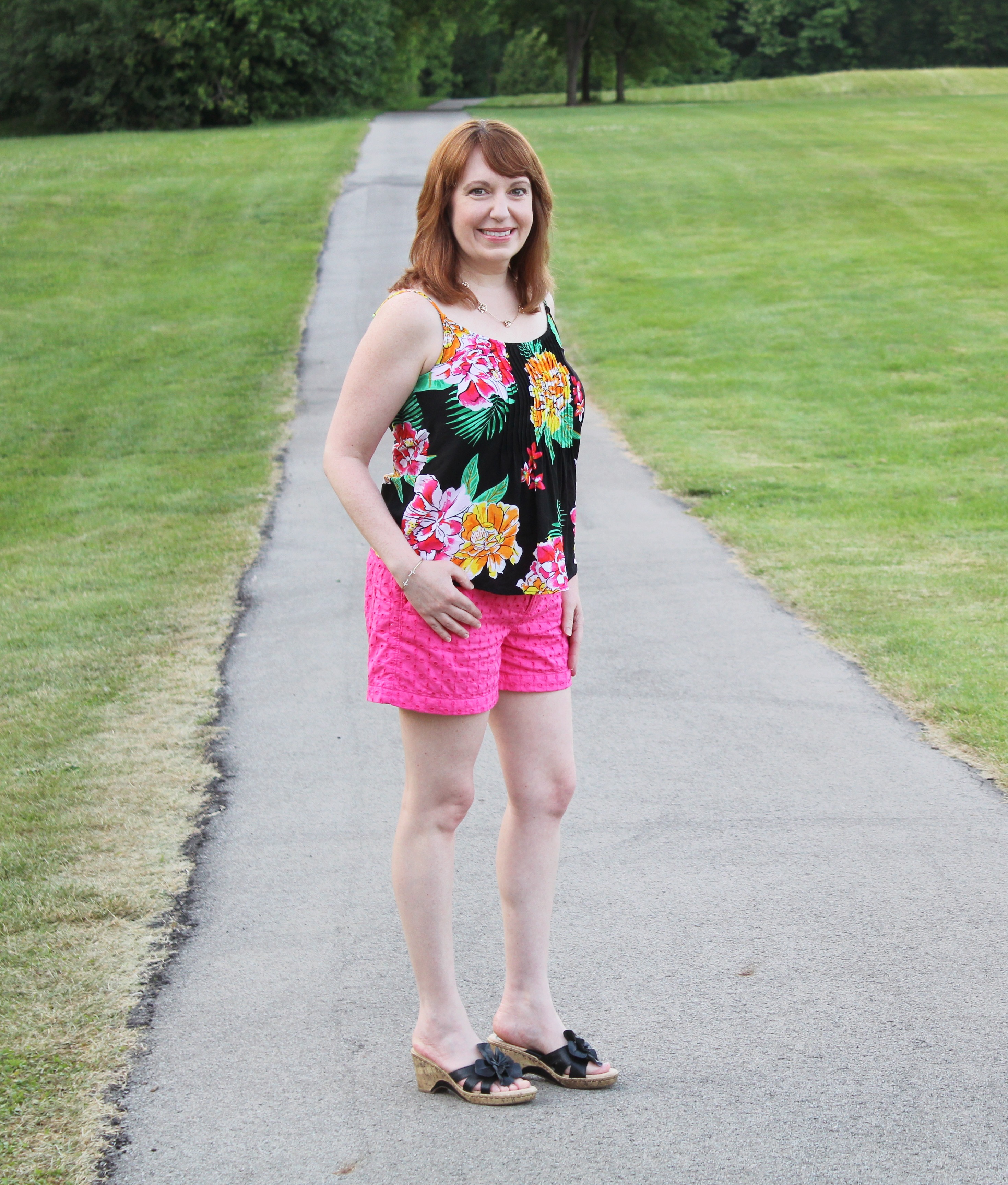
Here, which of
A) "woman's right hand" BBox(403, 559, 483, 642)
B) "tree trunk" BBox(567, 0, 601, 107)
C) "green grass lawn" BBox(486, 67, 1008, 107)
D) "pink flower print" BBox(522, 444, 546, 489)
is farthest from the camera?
"tree trunk" BBox(567, 0, 601, 107)

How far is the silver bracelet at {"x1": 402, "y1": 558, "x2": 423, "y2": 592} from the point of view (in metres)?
2.55

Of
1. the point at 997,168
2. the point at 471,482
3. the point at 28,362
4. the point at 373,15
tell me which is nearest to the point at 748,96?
the point at 373,15

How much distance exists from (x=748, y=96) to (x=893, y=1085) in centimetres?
5046

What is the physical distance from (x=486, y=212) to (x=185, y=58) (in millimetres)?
42978

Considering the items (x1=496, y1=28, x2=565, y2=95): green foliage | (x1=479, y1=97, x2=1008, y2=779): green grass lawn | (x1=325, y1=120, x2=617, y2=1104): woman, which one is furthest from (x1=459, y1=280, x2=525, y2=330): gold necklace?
(x1=496, y1=28, x2=565, y2=95): green foliage

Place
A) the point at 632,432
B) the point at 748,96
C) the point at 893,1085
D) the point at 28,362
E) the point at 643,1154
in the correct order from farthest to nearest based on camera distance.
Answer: the point at 748,96, the point at 28,362, the point at 632,432, the point at 893,1085, the point at 643,1154

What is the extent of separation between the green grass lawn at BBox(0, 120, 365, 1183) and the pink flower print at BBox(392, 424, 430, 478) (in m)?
1.49

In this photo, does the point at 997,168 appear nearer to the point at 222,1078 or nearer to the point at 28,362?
the point at 28,362

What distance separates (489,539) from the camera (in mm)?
2635

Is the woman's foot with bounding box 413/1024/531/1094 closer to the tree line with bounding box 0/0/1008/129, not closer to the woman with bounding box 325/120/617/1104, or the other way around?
the woman with bounding box 325/120/617/1104

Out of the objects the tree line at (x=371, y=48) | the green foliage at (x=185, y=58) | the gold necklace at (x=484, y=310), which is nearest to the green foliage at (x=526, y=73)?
the tree line at (x=371, y=48)

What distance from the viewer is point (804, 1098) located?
8.98 ft

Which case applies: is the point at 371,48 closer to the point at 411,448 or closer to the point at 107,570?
the point at 107,570

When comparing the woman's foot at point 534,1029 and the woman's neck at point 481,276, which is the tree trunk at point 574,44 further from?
the woman's foot at point 534,1029
